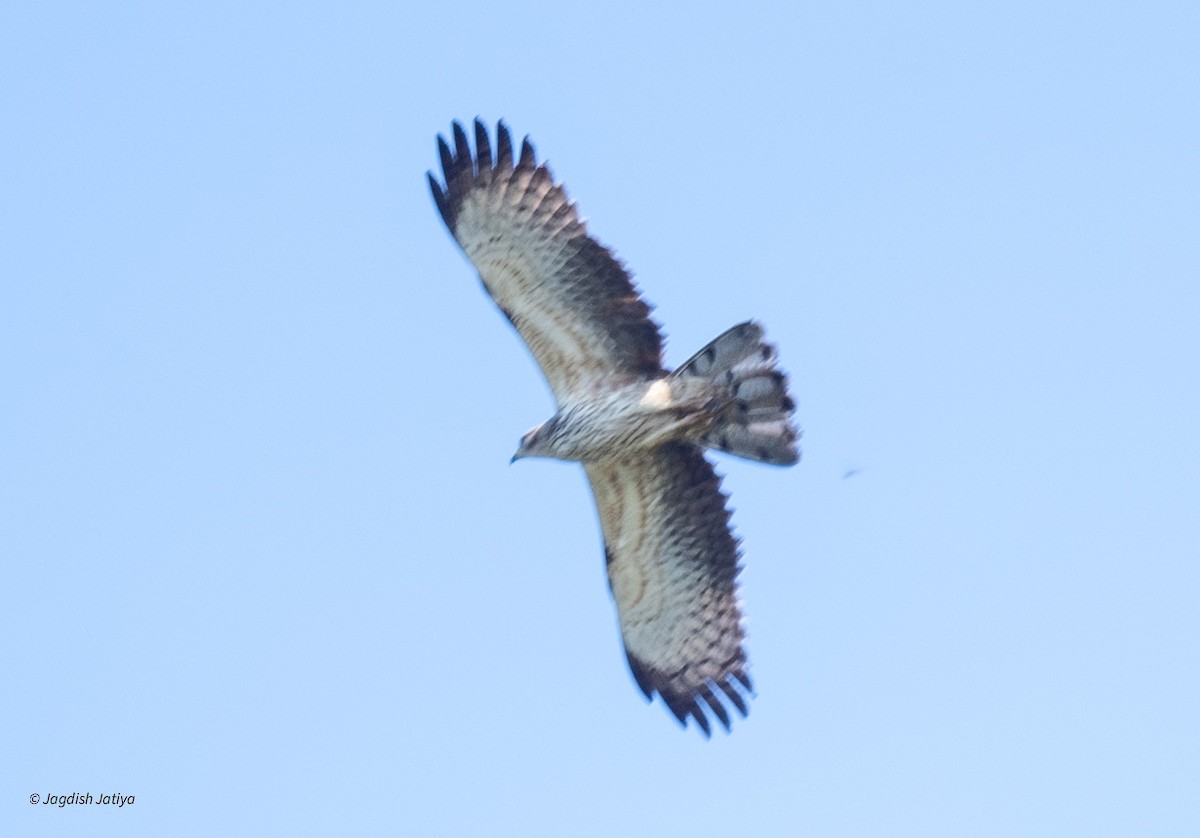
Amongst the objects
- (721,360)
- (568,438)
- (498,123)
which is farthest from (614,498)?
(498,123)

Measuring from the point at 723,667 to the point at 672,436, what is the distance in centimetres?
141

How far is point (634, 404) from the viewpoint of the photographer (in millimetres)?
10297

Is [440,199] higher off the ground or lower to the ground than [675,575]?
Result: higher

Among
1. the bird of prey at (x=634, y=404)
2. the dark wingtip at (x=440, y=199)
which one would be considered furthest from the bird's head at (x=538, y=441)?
the dark wingtip at (x=440, y=199)

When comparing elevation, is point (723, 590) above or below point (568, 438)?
below

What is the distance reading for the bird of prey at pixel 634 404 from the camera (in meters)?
10.1

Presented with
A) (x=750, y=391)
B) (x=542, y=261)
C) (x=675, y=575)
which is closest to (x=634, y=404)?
(x=750, y=391)

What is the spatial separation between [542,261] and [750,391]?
1243 mm

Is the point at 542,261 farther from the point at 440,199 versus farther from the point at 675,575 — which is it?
the point at 675,575

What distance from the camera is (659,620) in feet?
36.4

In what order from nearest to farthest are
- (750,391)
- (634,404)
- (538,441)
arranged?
(750,391) < (634,404) < (538,441)

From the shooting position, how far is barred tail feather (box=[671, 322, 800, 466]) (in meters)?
9.98

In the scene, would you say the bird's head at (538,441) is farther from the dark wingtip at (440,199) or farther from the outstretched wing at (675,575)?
the dark wingtip at (440,199)

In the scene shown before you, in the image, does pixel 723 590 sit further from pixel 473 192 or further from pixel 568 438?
pixel 473 192
